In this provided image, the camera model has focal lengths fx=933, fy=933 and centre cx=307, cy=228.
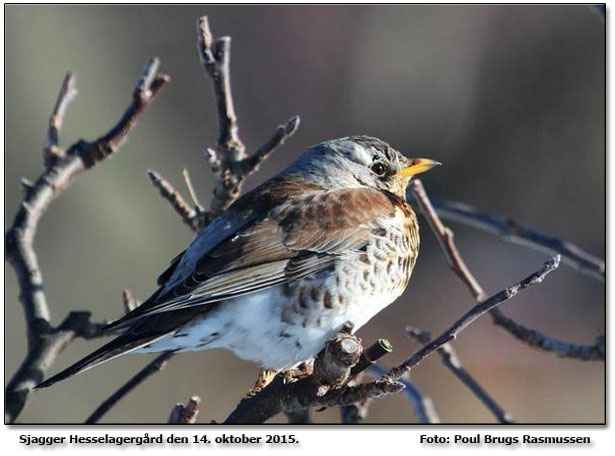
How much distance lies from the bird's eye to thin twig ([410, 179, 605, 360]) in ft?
1.53

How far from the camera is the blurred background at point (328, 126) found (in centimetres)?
638

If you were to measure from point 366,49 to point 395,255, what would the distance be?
14.5 ft

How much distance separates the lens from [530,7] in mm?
7379

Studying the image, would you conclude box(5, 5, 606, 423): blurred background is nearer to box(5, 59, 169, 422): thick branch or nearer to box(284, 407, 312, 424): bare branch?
box(284, 407, 312, 424): bare branch

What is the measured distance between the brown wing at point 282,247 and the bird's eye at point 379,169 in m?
0.23

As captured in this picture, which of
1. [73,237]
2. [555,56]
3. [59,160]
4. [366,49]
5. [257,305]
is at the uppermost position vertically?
[366,49]

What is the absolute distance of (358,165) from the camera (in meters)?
3.69

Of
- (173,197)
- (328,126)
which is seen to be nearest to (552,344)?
(173,197)

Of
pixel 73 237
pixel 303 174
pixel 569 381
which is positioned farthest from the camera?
pixel 73 237

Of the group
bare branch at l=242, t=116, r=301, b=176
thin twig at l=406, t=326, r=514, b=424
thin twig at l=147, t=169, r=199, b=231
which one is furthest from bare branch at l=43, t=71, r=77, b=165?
thin twig at l=406, t=326, r=514, b=424

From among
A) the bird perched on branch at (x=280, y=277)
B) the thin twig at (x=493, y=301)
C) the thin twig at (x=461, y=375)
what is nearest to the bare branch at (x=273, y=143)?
the bird perched on branch at (x=280, y=277)

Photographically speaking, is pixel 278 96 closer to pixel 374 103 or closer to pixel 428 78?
pixel 374 103

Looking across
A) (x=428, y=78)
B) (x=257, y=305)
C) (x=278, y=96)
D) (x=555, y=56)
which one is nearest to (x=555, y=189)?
(x=555, y=56)

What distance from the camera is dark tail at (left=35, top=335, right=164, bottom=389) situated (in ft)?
8.65
